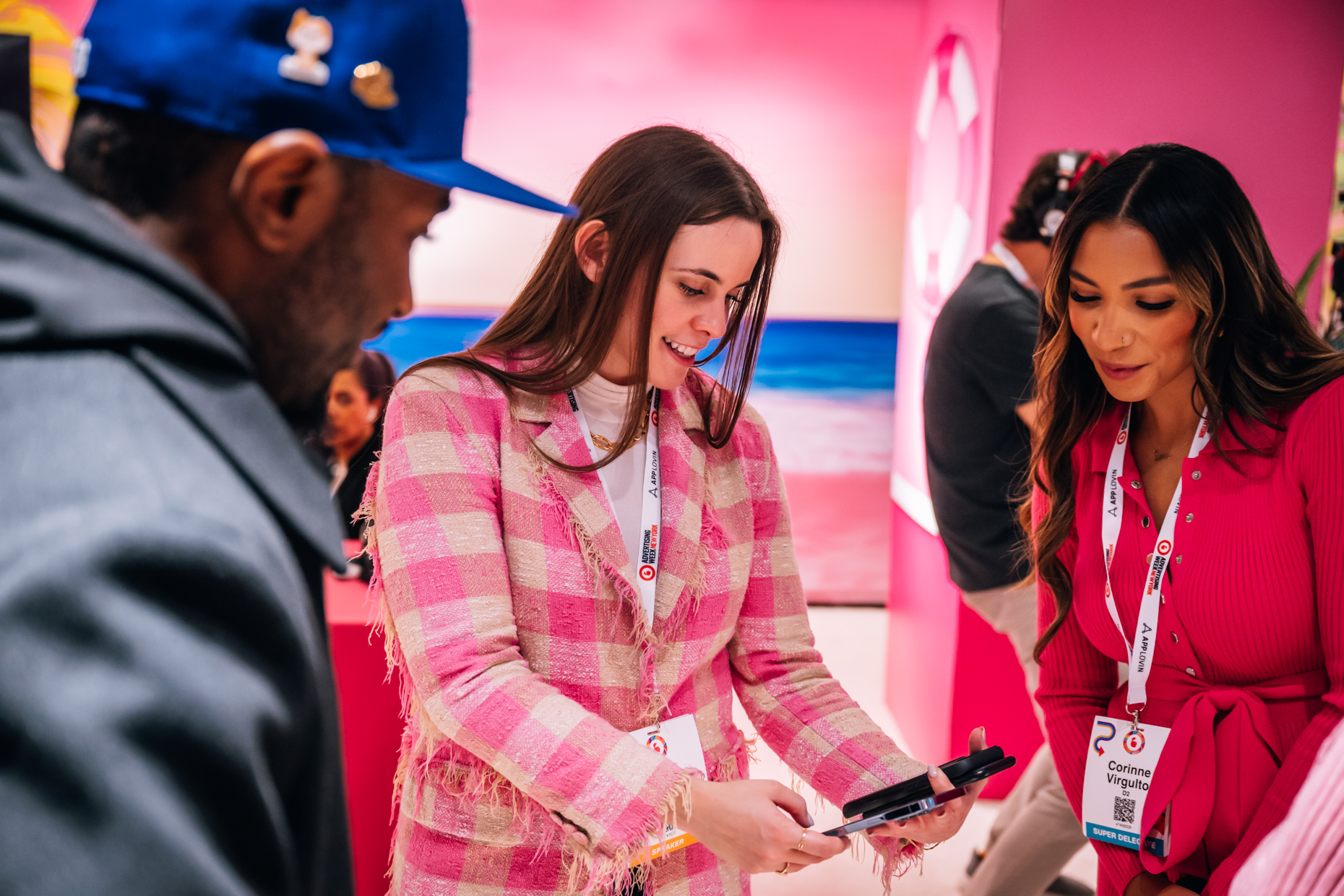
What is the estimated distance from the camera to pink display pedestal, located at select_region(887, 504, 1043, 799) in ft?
10.5

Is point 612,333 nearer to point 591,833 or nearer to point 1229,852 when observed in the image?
point 591,833

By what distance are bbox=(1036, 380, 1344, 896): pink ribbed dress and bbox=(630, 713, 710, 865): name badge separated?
68 cm

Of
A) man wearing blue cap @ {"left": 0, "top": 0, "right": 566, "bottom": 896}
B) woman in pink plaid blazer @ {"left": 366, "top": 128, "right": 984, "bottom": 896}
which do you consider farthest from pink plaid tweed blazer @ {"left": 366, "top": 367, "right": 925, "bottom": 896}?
man wearing blue cap @ {"left": 0, "top": 0, "right": 566, "bottom": 896}

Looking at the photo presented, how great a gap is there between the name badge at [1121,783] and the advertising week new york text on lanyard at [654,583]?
0.64 metres

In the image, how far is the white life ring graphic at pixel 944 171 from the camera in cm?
322

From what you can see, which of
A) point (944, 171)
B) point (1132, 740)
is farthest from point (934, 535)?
point (1132, 740)

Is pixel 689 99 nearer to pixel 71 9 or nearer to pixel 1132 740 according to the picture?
pixel 71 9

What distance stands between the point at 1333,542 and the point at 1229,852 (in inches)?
18.3

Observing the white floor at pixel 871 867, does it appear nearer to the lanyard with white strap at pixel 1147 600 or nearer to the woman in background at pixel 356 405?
the lanyard with white strap at pixel 1147 600

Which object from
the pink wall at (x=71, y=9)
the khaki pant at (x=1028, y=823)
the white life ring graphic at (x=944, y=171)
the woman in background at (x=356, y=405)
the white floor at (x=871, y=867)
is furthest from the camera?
the pink wall at (x=71, y=9)

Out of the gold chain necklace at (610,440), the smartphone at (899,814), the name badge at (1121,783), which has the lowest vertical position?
the name badge at (1121,783)

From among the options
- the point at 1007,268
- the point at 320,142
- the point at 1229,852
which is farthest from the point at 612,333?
the point at 1007,268

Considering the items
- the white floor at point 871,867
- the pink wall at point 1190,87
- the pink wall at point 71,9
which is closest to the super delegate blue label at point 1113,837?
the white floor at point 871,867

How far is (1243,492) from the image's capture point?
136 centimetres
